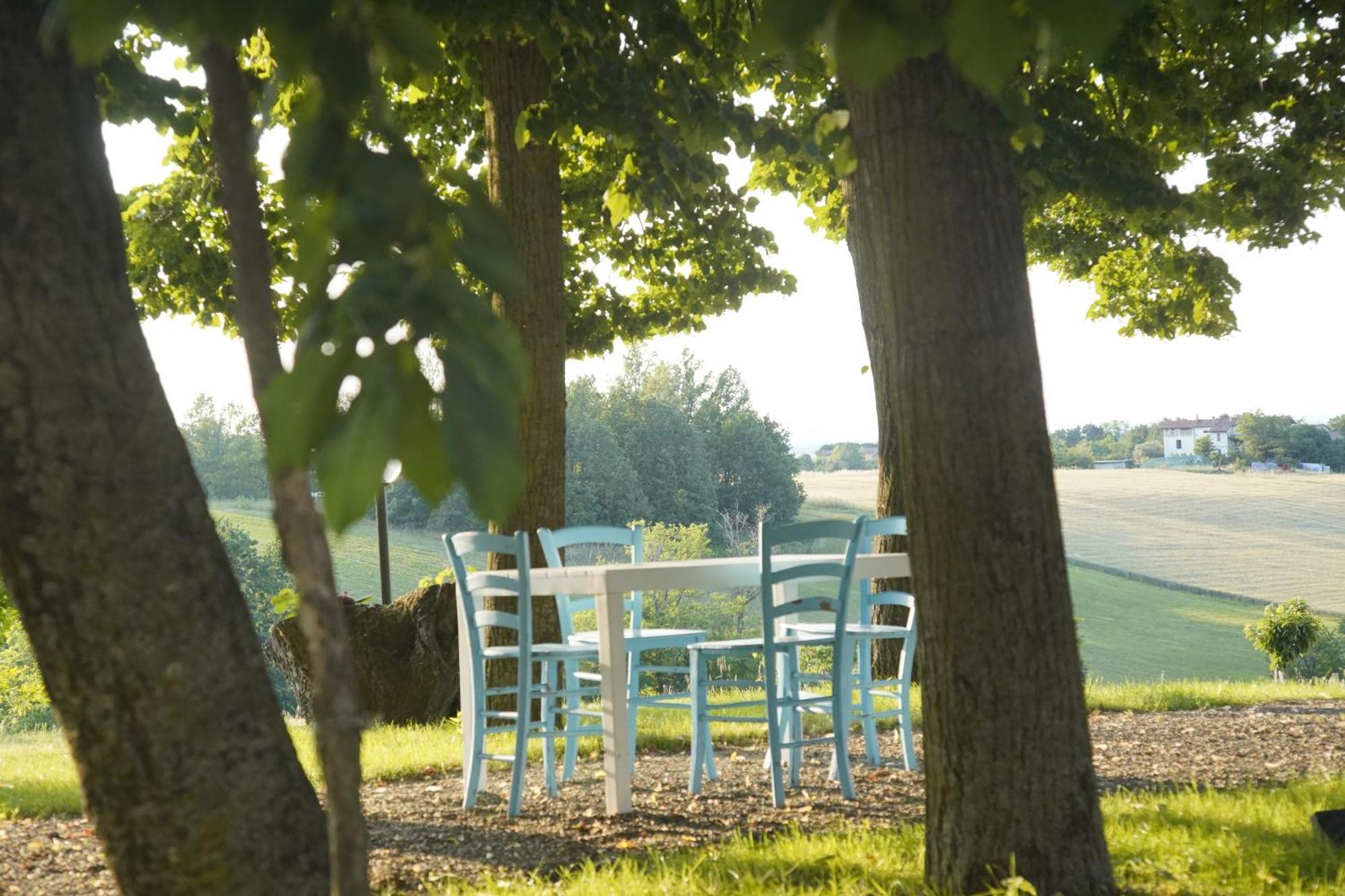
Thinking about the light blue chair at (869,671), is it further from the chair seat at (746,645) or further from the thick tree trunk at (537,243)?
the thick tree trunk at (537,243)

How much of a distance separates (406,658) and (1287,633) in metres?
9.93

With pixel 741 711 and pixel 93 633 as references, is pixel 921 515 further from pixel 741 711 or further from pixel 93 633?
pixel 741 711

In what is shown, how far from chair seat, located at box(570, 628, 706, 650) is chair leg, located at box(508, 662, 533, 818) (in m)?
0.46

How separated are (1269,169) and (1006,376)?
7.30 metres

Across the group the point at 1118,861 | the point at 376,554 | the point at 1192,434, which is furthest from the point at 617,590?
the point at 1192,434

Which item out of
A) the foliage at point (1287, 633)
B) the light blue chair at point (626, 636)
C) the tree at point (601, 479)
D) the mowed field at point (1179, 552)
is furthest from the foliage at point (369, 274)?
the mowed field at point (1179, 552)

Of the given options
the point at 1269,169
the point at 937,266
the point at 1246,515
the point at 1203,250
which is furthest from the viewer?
the point at 1246,515

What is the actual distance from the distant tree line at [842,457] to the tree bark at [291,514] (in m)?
49.1

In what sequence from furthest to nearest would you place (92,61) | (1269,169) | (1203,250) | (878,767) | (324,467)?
(1203,250), (1269,169), (878,767), (92,61), (324,467)

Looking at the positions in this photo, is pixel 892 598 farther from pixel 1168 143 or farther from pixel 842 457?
pixel 842 457

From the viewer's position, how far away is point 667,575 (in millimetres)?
5395

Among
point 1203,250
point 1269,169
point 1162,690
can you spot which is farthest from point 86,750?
point 1203,250

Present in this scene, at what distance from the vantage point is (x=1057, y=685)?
310 centimetres

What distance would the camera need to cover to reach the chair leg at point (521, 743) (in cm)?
506
